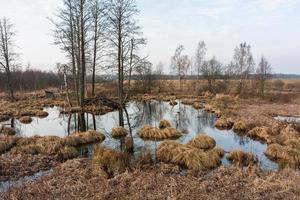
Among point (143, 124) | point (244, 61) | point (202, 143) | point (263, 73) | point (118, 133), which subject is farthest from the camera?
point (244, 61)

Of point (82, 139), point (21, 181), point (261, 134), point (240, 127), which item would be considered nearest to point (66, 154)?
point (82, 139)

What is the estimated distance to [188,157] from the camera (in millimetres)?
9695

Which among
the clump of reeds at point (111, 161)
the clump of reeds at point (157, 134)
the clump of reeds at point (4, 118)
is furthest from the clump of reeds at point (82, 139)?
the clump of reeds at point (4, 118)

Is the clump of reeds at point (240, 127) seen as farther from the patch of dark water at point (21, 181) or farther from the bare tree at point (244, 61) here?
the bare tree at point (244, 61)

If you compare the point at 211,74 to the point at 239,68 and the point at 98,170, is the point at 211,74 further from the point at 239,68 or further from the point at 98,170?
the point at 98,170

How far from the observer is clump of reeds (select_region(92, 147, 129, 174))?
895 cm

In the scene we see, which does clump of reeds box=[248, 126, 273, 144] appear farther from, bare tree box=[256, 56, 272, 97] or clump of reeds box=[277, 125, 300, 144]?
bare tree box=[256, 56, 272, 97]

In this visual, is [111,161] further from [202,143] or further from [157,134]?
[157,134]

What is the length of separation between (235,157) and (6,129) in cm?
1159

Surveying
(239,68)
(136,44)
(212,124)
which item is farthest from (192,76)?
(212,124)

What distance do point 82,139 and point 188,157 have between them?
559 centimetres

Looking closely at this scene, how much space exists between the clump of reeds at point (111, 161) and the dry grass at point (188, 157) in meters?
1.55

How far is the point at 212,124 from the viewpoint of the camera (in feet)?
60.3

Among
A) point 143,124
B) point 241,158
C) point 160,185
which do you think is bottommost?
point 143,124
